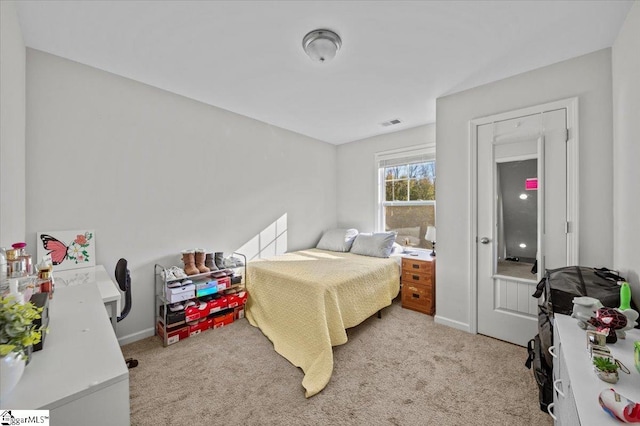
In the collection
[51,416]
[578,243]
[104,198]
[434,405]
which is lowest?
[434,405]

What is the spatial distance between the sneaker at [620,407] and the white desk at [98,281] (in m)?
2.46

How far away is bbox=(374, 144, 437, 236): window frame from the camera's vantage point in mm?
3920

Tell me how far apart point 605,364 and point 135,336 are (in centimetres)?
337

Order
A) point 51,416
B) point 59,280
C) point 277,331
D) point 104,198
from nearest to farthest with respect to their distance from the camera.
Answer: point 51,416
point 59,280
point 104,198
point 277,331

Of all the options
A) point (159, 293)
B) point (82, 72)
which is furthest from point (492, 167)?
point (82, 72)

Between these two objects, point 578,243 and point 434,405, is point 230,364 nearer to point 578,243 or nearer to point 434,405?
point 434,405

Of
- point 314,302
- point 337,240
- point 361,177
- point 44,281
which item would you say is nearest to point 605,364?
point 314,302

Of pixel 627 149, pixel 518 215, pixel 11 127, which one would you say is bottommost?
pixel 518 215

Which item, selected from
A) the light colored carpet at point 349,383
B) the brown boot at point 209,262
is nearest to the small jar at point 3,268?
the light colored carpet at point 349,383

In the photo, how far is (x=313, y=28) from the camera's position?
1893 mm

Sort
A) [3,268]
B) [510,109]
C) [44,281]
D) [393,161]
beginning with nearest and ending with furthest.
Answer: [3,268], [44,281], [510,109], [393,161]

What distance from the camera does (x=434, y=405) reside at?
1.80 meters

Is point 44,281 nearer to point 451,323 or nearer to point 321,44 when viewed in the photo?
point 321,44

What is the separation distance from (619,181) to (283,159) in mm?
3535
